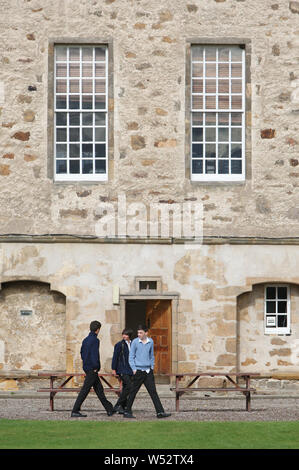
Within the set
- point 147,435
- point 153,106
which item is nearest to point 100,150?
point 153,106

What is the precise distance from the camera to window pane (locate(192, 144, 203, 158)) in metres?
23.9

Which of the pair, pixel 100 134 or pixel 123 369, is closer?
pixel 123 369

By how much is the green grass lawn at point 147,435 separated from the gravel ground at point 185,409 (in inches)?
36.0

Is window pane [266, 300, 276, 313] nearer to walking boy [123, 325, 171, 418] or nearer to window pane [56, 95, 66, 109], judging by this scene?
walking boy [123, 325, 171, 418]

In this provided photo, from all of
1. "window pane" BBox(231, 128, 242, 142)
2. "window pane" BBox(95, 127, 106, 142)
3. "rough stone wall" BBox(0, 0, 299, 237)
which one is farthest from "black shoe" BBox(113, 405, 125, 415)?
"window pane" BBox(231, 128, 242, 142)

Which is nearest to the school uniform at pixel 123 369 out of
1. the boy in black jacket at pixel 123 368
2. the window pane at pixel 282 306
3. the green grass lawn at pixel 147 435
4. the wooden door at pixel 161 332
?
the boy in black jacket at pixel 123 368

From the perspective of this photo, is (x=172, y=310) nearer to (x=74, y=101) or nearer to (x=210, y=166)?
(x=210, y=166)

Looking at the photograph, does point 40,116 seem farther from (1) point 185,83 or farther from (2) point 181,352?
(2) point 181,352

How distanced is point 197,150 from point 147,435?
29.3ft

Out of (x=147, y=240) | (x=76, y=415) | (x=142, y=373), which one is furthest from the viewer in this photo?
(x=147, y=240)

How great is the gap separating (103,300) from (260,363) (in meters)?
3.45

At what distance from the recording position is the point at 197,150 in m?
23.9

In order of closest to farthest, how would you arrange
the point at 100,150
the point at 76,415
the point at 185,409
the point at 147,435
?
the point at 147,435, the point at 76,415, the point at 185,409, the point at 100,150

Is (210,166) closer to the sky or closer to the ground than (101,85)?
closer to the ground
